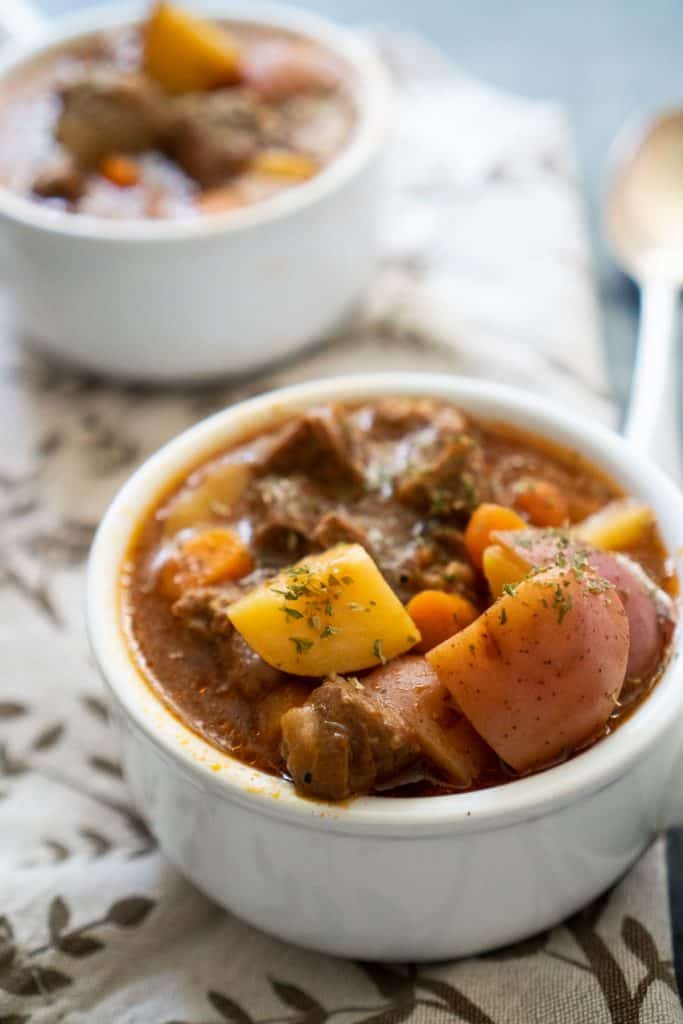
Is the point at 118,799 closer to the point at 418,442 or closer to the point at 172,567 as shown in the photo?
the point at 172,567

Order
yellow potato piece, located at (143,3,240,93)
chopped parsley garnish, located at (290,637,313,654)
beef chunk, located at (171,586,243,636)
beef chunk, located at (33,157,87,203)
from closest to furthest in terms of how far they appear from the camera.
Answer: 1. chopped parsley garnish, located at (290,637,313,654)
2. beef chunk, located at (171,586,243,636)
3. beef chunk, located at (33,157,87,203)
4. yellow potato piece, located at (143,3,240,93)

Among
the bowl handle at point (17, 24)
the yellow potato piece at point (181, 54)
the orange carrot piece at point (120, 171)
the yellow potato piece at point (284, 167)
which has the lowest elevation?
the orange carrot piece at point (120, 171)

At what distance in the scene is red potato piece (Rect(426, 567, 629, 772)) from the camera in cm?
169

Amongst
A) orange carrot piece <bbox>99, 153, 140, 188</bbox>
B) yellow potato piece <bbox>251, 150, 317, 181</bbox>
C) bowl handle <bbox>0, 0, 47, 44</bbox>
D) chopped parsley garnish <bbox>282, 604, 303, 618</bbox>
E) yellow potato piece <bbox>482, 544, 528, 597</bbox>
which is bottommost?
orange carrot piece <bbox>99, 153, 140, 188</bbox>

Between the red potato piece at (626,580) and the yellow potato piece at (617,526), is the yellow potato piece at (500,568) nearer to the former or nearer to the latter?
the red potato piece at (626,580)

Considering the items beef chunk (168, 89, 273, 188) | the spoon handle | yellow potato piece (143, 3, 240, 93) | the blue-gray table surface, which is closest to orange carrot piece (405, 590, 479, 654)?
the spoon handle

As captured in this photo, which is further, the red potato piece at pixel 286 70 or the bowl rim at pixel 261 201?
the red potato piece at pixel 286 70

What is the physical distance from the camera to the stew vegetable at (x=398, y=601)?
5.57 ft

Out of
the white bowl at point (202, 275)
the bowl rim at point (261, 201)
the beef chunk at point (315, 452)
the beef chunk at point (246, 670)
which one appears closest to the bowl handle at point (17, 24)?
the bowl rim at point (261, 201)

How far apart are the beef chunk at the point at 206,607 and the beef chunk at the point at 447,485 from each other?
357 millimetres

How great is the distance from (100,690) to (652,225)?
6.82 feet

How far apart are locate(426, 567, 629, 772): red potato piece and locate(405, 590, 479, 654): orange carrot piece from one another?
133mm

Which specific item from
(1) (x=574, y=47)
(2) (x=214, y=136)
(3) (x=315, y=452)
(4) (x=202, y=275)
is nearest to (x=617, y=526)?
(3) (x=315, y=452)

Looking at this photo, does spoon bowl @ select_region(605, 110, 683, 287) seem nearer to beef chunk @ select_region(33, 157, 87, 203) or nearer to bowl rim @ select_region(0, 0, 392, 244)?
bowl rim @ select_region(0, 0, 392, 244)
